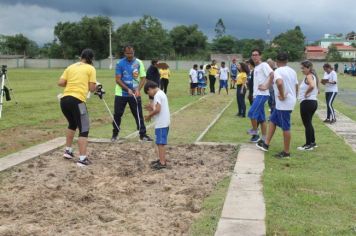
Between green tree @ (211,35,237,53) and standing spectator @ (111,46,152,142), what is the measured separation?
111 m

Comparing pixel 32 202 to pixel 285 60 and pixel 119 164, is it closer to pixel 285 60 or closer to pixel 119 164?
pixel 119 164

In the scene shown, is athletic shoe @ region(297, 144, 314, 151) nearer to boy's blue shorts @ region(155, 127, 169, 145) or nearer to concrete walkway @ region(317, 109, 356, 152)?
concrete walkway @ region(317, 109, 356, 152)

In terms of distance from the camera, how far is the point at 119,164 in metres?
8.32

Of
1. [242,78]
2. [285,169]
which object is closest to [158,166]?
[285,169]

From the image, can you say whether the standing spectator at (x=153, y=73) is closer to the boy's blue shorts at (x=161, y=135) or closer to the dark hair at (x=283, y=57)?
the dark hair at (x=283, y=57)

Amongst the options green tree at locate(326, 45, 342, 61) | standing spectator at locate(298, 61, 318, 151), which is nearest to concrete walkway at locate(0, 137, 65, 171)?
Result: standing spectator at locate(298, 61, 318, 151)

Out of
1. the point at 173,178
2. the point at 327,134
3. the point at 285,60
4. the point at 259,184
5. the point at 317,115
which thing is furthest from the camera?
the point at 317,115

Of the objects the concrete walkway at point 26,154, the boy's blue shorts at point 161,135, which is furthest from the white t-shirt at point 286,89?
the concrete walkway at point 26,154

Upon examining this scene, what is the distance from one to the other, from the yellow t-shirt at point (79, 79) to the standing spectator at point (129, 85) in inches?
73.9

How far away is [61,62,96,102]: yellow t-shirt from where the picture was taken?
816cm

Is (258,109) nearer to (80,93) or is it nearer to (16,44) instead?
(80,93)

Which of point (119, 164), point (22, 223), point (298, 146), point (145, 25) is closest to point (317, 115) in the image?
point (298, 146)

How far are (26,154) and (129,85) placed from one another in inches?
97.6

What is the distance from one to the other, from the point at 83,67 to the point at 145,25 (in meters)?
98.5
